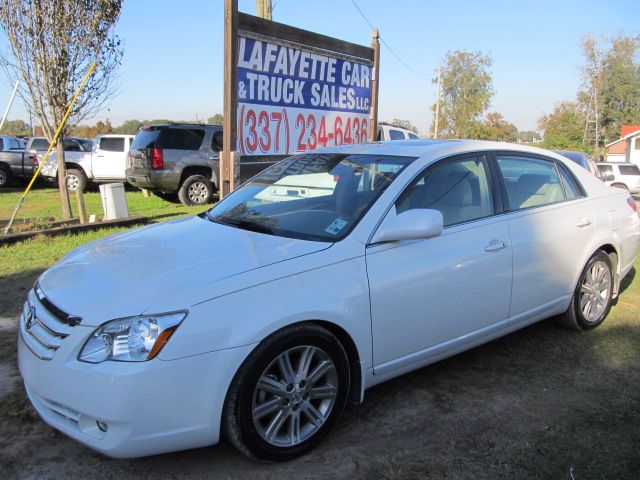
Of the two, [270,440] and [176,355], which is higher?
[176,355]

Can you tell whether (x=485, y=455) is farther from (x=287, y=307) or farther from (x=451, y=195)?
(x=451, y=195)

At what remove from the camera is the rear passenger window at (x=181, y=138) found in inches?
507

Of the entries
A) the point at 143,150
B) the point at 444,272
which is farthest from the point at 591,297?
the point at 143,150

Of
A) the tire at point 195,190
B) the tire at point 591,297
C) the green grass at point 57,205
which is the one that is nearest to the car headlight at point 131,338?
the tire at point 591,297

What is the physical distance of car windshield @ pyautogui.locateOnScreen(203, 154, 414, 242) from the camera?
324cm

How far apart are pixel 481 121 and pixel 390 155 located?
5666 cm

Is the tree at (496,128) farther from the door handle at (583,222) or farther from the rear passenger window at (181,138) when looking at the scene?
the door handle at (583,222)

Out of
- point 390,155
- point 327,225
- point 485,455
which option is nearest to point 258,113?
point 390,155

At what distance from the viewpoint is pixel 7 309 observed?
4.97 m

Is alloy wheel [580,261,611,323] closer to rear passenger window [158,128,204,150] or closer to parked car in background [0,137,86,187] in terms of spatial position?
rear passenger window [158,128,204,150]

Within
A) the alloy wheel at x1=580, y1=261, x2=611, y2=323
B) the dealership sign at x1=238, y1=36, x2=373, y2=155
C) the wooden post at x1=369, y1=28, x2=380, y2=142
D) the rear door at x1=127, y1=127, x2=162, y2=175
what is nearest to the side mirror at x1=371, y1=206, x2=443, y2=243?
the alloy wheel at x1=580, y1=261, x2=611, y2=323

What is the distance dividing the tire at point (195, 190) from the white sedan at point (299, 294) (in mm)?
9128

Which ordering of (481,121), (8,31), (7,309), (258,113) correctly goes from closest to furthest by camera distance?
(7,309) → (258,113) → (8,31) → (481,121)

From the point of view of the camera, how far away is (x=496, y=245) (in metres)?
3.57
